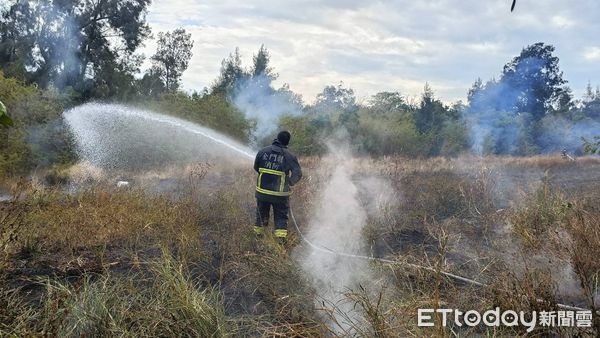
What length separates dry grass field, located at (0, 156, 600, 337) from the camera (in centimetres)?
316

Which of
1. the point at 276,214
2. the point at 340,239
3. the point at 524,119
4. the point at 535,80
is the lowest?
the point at 340,239

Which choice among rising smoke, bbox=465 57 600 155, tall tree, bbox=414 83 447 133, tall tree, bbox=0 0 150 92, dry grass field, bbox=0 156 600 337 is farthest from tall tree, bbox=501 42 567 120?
tall tree, bbox=0 0 150 92

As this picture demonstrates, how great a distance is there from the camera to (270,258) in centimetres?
466

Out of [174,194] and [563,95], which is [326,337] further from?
[563,95]

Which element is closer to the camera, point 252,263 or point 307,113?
point 252,263

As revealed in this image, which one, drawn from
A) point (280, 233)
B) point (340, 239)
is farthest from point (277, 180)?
point (340, 239)

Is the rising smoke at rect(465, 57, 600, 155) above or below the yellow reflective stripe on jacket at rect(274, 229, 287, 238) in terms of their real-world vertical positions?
above

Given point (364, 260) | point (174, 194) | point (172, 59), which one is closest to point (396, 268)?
point (364, 260)

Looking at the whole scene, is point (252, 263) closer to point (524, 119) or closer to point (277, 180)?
point (277, 180)

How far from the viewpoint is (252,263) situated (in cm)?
471

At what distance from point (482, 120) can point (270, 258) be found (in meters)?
22.5

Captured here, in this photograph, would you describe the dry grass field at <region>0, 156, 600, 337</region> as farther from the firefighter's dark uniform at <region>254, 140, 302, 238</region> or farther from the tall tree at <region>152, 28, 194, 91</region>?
the tall tree at <region>152, 28, 194, 91</region>

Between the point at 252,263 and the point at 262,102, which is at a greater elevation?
the point at 262,102

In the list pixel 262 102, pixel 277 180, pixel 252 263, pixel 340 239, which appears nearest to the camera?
pixel 252 263
